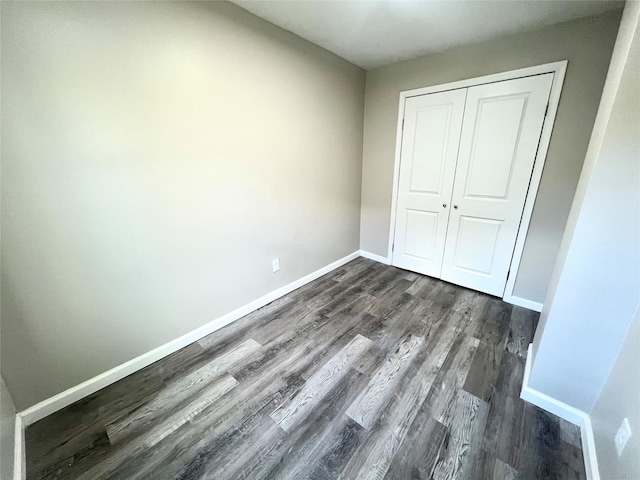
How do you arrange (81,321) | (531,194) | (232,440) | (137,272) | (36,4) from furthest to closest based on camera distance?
1. (531,194)
2. (137,272)
3. (81,321)
4. (232,440)
5. (36,4)

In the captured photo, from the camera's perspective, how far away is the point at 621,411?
961 mm

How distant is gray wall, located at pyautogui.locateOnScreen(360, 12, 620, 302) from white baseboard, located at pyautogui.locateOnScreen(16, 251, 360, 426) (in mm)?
2303

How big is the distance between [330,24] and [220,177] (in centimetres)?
Result: 149

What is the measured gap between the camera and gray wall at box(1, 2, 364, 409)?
1.16 m

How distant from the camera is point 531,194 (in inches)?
83.5

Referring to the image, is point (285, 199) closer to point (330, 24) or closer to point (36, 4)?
point (330, 24)

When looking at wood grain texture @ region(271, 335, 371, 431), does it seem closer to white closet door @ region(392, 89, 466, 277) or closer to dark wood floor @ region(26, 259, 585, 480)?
dark wood floor @ region(26, 259, 585, 480)

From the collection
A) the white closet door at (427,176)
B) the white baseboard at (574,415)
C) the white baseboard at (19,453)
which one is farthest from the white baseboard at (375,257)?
the white baseboard at (19,453)

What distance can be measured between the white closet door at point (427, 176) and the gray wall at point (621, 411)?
173cm

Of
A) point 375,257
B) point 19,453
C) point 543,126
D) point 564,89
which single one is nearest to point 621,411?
point 543,126

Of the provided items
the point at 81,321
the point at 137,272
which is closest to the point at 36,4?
the point at 137,272

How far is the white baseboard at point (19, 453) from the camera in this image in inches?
41.8

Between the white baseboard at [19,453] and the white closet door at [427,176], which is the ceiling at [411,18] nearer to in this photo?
the white closet door at [427,176]

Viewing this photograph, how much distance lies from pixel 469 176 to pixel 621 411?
1.97m
